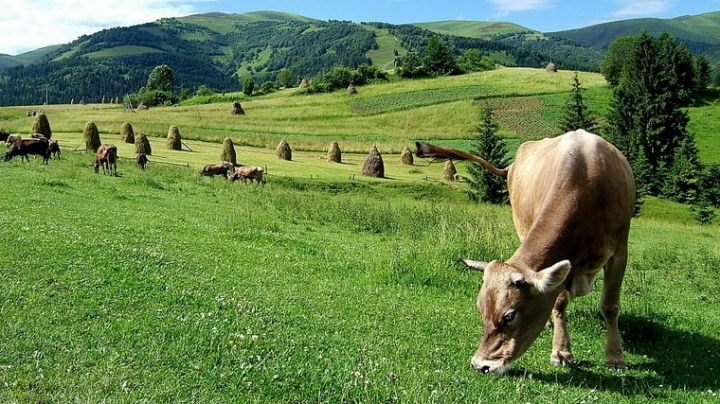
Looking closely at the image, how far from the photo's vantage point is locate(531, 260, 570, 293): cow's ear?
19.8ft

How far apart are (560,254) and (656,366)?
2566 mm

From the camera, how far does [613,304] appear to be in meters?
7.90

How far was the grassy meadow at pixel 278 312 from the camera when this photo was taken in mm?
5949

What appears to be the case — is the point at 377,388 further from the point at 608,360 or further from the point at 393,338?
the point at 608,360

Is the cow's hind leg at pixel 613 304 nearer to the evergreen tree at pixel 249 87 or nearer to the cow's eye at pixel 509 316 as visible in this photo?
the cow's eye at pixel 509 316

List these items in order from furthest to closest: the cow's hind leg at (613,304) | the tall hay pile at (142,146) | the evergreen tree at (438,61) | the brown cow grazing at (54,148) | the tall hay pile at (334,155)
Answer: the evergreen tree at (438,61)
the tall hay pile at (334,155)
the tall hay pile at (142,146)
the brown cow grazing at (54,148)
the cow's hind leg at (613,304)

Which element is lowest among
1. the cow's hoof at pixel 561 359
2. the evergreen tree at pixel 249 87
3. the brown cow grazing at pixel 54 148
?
the cow's hoof at pixel 561 359

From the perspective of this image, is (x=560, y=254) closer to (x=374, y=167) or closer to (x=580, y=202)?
(x=580, y=202)

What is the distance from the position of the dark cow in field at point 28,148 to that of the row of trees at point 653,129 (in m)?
25.1

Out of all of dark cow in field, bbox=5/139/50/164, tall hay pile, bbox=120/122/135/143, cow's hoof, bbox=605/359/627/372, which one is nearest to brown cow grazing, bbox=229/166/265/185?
dark cow in field, bbox=5/139/50/164

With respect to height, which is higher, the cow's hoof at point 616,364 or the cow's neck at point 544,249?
the cow's neck at point 544,249

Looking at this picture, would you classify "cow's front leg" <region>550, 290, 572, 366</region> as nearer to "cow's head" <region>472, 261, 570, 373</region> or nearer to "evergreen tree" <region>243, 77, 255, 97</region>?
"cow's head" <region>472, 261, 570, 373</region>

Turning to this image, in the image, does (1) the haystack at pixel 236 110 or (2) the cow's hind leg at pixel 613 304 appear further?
(1) the haystack at pixel 236 110

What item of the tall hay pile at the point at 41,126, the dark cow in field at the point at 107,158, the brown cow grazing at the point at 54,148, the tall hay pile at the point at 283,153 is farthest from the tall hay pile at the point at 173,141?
the dark cow in field at the point at 107,158
